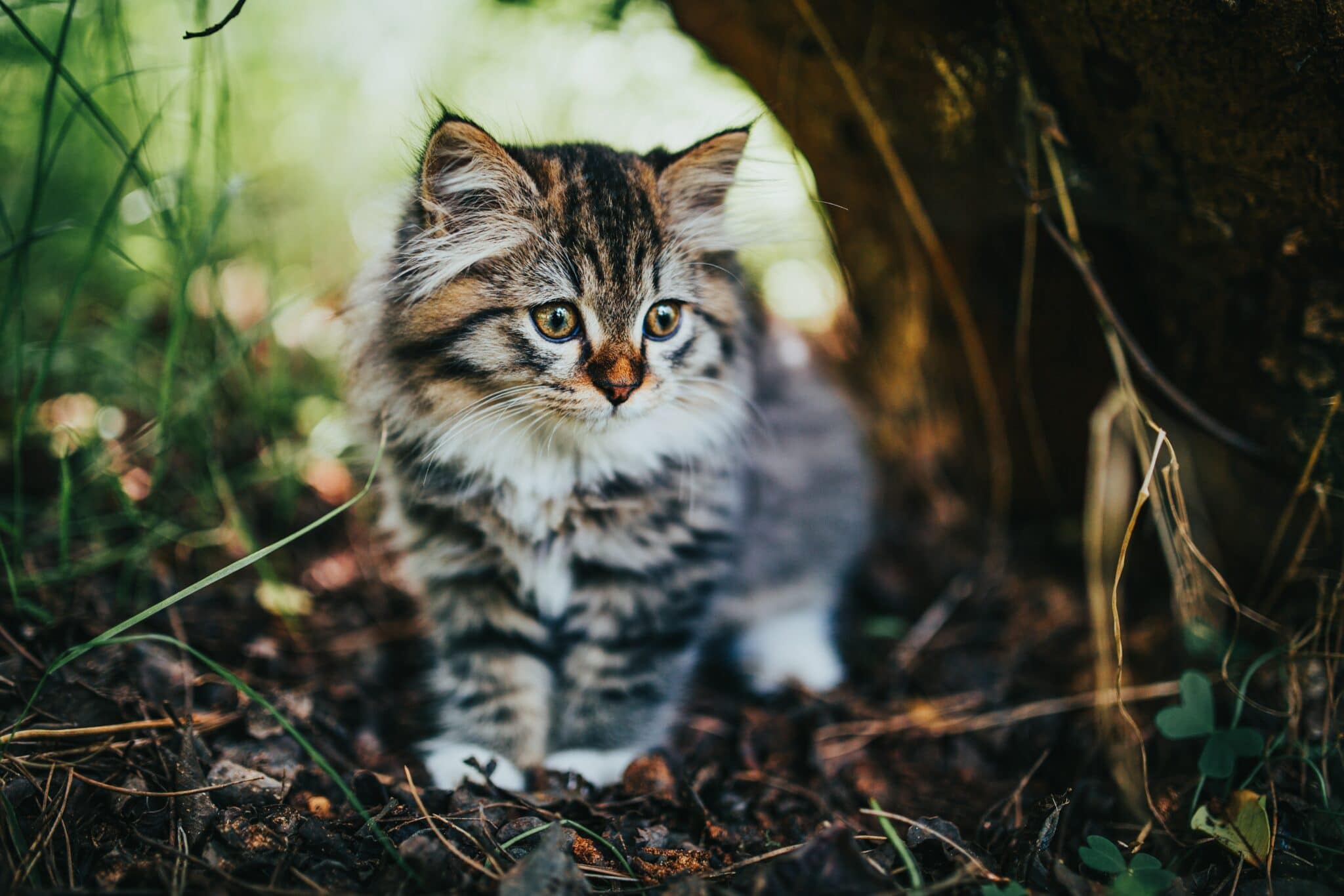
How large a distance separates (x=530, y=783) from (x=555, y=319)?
1132mm

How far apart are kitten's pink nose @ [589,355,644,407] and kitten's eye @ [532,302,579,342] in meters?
0.10

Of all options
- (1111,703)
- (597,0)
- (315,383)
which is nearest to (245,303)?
(315,383)

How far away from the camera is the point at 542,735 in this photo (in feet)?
6.94

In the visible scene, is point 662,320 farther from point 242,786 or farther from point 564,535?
point 242,786

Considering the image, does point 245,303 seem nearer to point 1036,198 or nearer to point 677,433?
point 677,433

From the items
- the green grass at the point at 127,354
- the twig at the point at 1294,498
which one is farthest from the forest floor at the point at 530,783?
the twig at the point at 1294,498

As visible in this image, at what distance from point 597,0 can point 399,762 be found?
2660 millimetres

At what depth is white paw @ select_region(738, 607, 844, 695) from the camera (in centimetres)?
257

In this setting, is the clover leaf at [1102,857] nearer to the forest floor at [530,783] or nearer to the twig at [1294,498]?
the forest floor at [530,783]

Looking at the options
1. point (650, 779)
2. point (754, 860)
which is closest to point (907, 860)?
point (754, 860)

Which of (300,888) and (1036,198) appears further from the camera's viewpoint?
(1036,198)

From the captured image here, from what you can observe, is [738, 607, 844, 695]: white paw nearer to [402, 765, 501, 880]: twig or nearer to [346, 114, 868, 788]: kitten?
[346, 114, 868, 788]: kitten

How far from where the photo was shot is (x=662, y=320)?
1.91 meters

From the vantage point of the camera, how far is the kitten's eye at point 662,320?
188 cm
